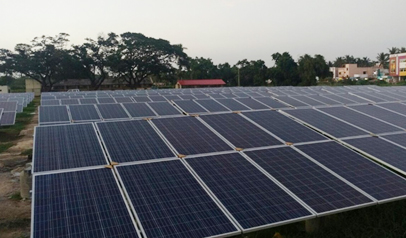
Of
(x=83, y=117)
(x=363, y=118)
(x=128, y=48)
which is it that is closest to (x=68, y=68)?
(x=128, y=48)

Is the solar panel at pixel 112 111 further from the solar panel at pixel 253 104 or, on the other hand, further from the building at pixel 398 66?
the building at pixel 398 66

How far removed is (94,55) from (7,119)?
6307cm

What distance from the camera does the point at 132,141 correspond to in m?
8.30

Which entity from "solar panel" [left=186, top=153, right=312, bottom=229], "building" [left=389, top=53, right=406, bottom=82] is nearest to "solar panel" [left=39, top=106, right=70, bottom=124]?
"solar panel" [left=186, top=153, right=312, bottom=229]

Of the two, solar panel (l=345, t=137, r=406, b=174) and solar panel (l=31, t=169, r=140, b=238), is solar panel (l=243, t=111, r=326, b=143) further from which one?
solar panel (l=31, t=169, r=140, b=238)

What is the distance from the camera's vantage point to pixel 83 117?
515 inches

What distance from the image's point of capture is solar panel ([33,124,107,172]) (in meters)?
7.01

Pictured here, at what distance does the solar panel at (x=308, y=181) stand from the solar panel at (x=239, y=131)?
514mm

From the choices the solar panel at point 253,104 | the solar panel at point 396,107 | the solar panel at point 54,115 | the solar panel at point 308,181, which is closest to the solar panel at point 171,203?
the solar panel at point 308,181

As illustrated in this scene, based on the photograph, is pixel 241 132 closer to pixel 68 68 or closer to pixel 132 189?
pixel 132 189

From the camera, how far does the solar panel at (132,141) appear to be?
7578 mm

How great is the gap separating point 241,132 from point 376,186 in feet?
11.9

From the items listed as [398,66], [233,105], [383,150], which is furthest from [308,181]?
[398,66]

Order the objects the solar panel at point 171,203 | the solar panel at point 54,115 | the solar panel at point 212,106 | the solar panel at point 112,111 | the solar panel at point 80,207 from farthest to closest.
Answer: the solar panel at point 212,106 → the solar panel at point 112,111 → the solar panel at point 54,115 → the solar panel at point 171,203 → the solar panel at point 80,207
